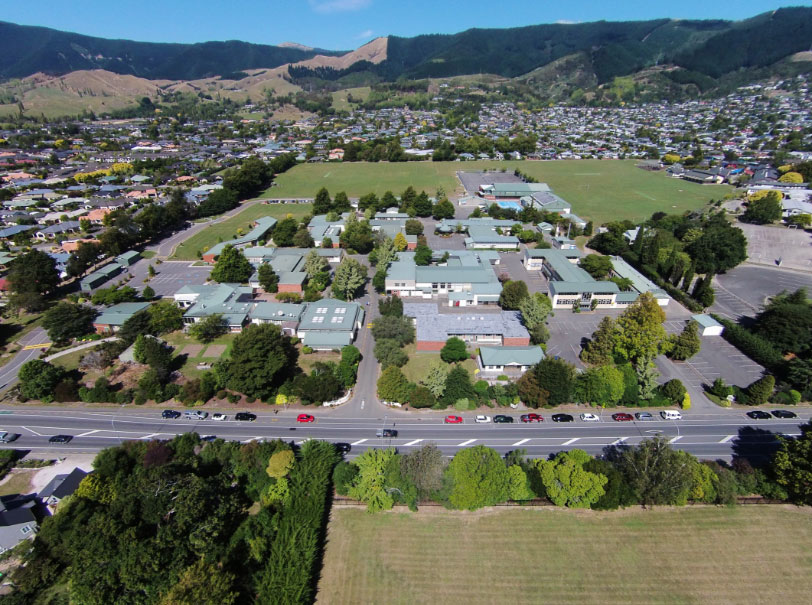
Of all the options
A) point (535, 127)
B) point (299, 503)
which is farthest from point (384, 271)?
point (535, 127)

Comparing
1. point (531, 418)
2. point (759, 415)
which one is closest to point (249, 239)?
point (531, 418)

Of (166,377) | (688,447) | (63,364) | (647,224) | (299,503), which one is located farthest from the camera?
(647,224)

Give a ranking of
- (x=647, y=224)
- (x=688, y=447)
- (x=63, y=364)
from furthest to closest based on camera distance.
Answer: (x=647, y=224)
(x=63, y=364)
(x=688, y=447)

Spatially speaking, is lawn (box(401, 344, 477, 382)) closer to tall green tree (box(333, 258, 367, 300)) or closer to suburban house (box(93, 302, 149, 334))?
tall green tree (box(333, 258, 367, 300))

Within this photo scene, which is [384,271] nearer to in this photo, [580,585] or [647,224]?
[580,585]

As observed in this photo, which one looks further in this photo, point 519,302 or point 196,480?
point 519,302

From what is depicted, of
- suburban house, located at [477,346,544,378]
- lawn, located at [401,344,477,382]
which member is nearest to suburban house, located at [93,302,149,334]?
lawn, located at [401,344,477,382]

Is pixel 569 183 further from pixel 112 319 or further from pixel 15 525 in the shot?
pixel 15 525
